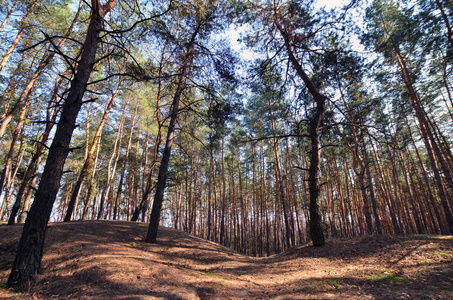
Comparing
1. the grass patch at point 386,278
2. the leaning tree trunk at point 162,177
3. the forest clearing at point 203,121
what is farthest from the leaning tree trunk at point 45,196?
the grass patch at point 386,278

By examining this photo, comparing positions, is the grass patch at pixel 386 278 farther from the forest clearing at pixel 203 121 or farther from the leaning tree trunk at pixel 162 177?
the leaning tree trunk at pixel 162 177

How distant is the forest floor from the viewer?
321 centimetres

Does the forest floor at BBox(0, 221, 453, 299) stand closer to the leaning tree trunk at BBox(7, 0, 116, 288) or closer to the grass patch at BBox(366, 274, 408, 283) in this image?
the grass patch at BBox(366, 274, 408, 283)

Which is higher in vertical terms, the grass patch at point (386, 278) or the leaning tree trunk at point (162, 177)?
the leaning tree trunk at point (162, 177)

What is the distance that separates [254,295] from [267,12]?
1041cm

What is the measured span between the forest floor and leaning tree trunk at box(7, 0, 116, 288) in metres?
0.28

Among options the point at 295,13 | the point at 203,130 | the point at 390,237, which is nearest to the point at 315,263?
the point at 390,237

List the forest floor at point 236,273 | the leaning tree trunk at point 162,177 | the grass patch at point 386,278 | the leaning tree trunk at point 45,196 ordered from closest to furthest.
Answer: the forest floor at point 236,273, the leaning tree trunk at point 45,196, the grass patch at point 386,278, the leaning tree trunk at point 162,177

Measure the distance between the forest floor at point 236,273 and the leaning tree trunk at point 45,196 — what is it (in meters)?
0.28

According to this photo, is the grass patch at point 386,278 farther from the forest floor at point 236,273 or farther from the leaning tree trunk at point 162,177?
the leaning tree trunk at point 162,177

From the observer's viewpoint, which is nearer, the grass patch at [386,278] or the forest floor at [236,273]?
the forest floor at [236,273]

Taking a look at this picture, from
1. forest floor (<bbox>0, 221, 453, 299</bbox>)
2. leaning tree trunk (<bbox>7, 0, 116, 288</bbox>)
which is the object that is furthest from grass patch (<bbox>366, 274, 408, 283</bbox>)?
leaning tree trunk (<bbox>7, 0, 116, 288</bbox>)

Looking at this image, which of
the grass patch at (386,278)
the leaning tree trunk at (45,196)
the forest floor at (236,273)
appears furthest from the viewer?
the grass patch at (386,278)

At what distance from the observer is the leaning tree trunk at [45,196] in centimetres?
349
